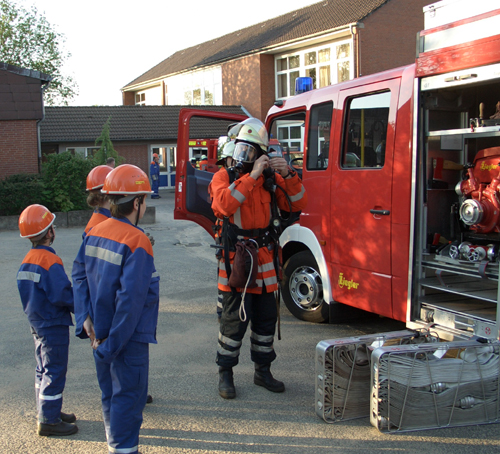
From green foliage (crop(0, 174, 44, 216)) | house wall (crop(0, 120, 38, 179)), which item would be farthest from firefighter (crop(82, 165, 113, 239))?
house wall (crop(0, 120, 38, 179))

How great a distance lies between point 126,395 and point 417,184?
2.90 m

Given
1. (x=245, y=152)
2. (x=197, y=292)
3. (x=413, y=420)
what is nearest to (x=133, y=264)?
(x=245, y=152)

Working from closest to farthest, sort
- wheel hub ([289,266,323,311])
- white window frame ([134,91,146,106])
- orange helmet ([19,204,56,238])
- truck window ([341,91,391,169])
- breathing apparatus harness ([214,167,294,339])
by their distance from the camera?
orange helmet ([19,204,56,238]), breathing apparatus harness ([214,167,294,339]), truck window ([341,91,391,169]), wheel hub ([289,266,323,311]), white window frame ([134,91,146,106])

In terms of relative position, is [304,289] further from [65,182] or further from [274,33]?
[274,33]

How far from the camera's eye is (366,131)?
16.8 ft

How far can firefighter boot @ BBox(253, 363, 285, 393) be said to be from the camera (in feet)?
14.1

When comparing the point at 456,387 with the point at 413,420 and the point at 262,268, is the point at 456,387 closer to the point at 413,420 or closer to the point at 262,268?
the point at 413,420

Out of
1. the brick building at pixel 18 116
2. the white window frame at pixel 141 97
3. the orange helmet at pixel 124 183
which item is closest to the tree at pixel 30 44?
the white window frame at pixel 141 97

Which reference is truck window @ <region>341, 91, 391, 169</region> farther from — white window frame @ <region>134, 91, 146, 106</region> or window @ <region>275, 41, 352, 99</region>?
white window frame @ <region>134, 91, 146, 106</region>

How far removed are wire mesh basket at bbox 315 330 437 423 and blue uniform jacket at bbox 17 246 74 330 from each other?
5.89 ft

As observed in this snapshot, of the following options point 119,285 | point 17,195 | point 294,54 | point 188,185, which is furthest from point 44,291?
point 294,54

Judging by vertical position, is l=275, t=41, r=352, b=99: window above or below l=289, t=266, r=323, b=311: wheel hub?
above

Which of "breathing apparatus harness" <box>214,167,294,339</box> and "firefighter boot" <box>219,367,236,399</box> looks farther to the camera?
"firefighter boot" <box>219,367,236,399</box>

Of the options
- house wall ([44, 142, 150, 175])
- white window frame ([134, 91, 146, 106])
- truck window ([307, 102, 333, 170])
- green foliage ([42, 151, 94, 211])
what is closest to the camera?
truck window ([307, 102, 333, 170])
